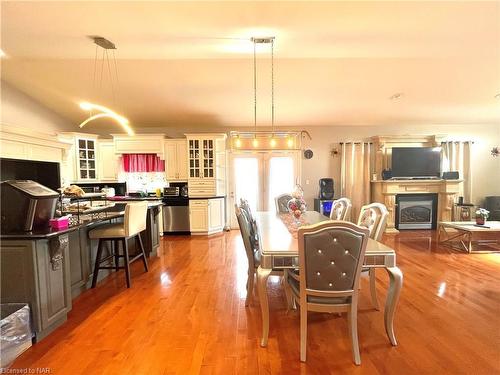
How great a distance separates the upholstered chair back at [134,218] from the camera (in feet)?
9.76

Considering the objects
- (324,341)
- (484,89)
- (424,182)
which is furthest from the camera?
(424,182)

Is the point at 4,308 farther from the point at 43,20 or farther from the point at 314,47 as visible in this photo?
the point at 314,47

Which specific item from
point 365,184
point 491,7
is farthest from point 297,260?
point 365,184

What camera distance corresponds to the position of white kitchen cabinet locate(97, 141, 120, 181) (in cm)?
591

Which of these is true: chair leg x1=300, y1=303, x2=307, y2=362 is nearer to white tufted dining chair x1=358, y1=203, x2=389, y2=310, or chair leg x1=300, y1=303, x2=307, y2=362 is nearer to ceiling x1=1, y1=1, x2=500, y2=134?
white tufted dining chair x1=358, y1=203, x2=389, y2=310

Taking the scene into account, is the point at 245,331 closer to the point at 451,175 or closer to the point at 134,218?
the point at 134,218

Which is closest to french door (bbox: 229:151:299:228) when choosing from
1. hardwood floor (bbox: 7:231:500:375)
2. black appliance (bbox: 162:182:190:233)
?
black appliance (bbox: 162:182:190:233)

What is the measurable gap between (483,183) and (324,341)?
6.96m

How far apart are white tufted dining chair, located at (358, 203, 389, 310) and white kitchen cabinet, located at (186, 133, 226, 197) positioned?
3.70m

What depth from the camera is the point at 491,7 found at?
2.42m

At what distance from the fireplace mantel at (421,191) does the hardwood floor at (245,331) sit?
2587 millimetres

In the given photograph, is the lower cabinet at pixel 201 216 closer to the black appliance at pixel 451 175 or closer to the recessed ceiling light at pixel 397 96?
the recessed ceiling light at pixel 397 96

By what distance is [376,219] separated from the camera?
2.42m

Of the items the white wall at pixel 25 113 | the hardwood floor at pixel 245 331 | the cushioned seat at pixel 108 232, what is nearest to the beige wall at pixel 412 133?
the hardwood floor at pixel 245 331
